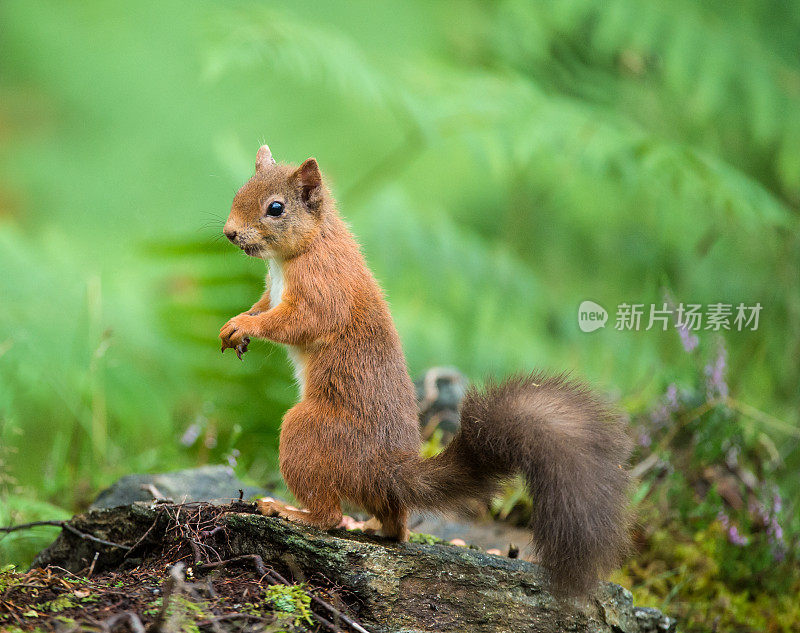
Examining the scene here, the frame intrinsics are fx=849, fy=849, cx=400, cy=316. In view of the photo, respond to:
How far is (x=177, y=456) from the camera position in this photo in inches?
192

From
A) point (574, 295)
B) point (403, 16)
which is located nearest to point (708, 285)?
point (574, 295)

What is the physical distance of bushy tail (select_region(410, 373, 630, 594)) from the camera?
2.57m

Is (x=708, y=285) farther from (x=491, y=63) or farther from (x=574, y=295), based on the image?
(x=491, y=63)

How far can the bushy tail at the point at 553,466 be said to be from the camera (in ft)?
8.44

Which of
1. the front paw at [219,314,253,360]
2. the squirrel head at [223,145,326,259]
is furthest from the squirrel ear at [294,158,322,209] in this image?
the front paw at [219,314,253,360]

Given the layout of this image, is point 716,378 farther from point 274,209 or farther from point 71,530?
point 71,530

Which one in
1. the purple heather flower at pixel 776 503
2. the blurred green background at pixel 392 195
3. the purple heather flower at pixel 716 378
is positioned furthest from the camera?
the blurred green background at pixel 392 195

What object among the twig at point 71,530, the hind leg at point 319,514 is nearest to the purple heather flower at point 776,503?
the hind leg at point 319,514

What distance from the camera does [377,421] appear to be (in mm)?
3012

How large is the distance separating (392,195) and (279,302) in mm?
4118

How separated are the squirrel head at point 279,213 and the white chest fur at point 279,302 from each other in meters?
0.09

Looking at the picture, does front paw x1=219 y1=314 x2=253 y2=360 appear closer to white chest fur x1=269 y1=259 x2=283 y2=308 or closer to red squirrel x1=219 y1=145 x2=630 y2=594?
red squirrel x1=219 y1=145 x2=630 y2=594

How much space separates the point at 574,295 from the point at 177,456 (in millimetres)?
4308

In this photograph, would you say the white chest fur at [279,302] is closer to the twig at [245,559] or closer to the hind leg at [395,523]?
the hind leg at [395,523]
